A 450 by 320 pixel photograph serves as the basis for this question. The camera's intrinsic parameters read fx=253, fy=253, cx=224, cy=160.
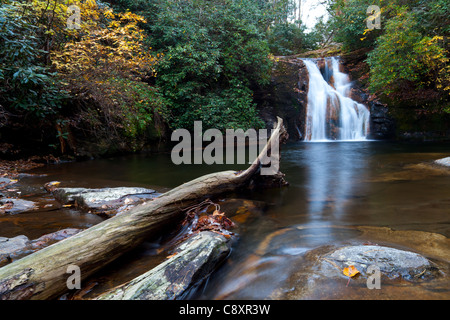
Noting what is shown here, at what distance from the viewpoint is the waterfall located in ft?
44.6

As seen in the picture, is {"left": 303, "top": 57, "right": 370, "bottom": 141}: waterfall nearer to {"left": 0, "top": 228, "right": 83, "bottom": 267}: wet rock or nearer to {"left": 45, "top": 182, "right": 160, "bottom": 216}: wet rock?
{"left": 45, "top": 182, "right": 160, "bottom": 216}: wet rock

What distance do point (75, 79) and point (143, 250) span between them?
6527mm

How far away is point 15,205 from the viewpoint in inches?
150

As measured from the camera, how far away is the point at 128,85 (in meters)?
8.61

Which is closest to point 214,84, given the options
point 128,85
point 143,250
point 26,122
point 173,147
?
point 173,147

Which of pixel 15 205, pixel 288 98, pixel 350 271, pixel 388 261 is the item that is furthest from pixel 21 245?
pixel 288 98

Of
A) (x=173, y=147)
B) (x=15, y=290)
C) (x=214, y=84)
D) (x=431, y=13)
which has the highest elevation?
(x=431, y=13)

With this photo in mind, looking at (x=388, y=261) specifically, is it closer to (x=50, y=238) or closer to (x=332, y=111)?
(x=50, y=238)

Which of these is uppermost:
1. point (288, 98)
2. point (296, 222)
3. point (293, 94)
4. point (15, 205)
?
point (293, 94)

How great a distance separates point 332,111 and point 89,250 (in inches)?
558

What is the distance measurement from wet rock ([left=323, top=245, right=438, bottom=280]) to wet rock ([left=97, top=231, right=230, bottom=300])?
106 cm

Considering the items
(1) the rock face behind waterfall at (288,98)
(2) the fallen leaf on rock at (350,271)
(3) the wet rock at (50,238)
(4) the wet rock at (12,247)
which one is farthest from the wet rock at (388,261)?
(1) the rock face behind waterfall at (288,98)

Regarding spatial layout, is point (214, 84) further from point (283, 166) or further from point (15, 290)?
point (15, 290)

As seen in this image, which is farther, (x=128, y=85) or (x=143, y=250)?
(x=128, y=85)
